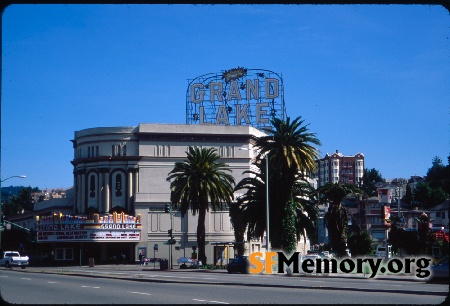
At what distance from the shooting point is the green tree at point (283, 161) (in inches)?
2356

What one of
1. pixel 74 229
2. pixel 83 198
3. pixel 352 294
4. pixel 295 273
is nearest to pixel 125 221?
pixel 74 229

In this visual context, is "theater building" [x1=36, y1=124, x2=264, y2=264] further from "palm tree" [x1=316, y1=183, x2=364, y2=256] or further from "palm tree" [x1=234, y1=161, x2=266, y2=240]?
"palm tree" [x1=316, y1=183, x2=364, y2=256]

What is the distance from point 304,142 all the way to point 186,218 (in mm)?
39476

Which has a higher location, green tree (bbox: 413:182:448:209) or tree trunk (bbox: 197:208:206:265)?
green tree (bbox: 413:182:448:209)

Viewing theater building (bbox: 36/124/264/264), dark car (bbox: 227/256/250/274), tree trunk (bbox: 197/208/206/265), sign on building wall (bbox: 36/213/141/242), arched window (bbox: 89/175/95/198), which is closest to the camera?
dark car (bbox: 227/256/250/274)

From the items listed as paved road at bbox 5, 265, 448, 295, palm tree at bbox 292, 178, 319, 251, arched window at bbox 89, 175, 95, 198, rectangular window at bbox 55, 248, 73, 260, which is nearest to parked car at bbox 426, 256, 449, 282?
paved road at bbox 5, 265, 448, 295

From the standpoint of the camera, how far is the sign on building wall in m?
87.8

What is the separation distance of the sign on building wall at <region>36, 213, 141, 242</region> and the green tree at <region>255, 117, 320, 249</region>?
33683mm

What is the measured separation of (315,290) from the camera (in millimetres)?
25797

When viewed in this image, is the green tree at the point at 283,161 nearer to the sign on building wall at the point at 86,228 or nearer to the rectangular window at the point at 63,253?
the sign on building wall at the point at 86,228

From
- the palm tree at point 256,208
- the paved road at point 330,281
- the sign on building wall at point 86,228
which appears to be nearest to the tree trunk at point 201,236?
the palm tree at point 256,208

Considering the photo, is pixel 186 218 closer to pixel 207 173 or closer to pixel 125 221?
pixel 125 221

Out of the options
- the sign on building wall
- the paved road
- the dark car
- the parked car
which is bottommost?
the dark car

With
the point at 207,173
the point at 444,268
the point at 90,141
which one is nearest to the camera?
the point at 444,268
